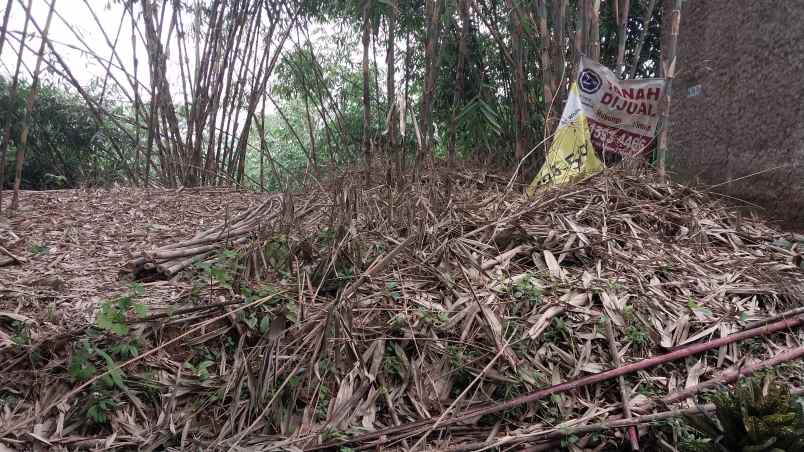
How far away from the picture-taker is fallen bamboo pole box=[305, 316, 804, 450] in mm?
1286

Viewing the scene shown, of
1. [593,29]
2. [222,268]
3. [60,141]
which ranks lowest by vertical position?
[222,268]

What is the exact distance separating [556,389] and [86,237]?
1865 millimetres

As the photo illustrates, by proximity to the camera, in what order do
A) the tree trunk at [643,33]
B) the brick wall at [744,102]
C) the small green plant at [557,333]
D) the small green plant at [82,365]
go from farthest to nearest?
1. the tree trunk at [643,33]
2. the brick wall at [744,102]
3. the small green plant at [557,333]
4. the small green plant at [82,365]

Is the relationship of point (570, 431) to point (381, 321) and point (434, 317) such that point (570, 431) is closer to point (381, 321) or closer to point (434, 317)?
point (434, 317)

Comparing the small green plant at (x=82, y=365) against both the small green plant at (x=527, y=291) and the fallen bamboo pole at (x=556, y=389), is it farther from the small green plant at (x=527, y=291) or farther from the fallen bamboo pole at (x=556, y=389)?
the small green plant at (x=527, y=291)

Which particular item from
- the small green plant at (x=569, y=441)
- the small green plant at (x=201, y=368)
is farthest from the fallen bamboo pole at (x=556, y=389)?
the small green plant at (x=201, y=368)

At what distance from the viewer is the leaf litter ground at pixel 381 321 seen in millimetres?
1328

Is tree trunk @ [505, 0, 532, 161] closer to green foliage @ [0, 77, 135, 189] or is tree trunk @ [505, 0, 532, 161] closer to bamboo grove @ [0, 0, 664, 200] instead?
bamboo grove @ [0, 0, 664, 200]

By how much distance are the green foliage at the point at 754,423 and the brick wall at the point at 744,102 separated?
177 cm

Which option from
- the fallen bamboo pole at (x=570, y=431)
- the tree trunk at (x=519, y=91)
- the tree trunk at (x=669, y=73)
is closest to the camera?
the fallen bamboo pole at (x=570, y=431)

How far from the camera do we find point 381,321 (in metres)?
1.56

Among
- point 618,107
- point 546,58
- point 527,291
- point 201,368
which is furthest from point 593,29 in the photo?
point 201,368

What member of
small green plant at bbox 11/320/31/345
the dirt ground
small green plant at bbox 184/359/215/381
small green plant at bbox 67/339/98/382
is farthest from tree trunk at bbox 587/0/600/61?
small green plant at bbox 11/320/31/345

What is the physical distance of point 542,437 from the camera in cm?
127
